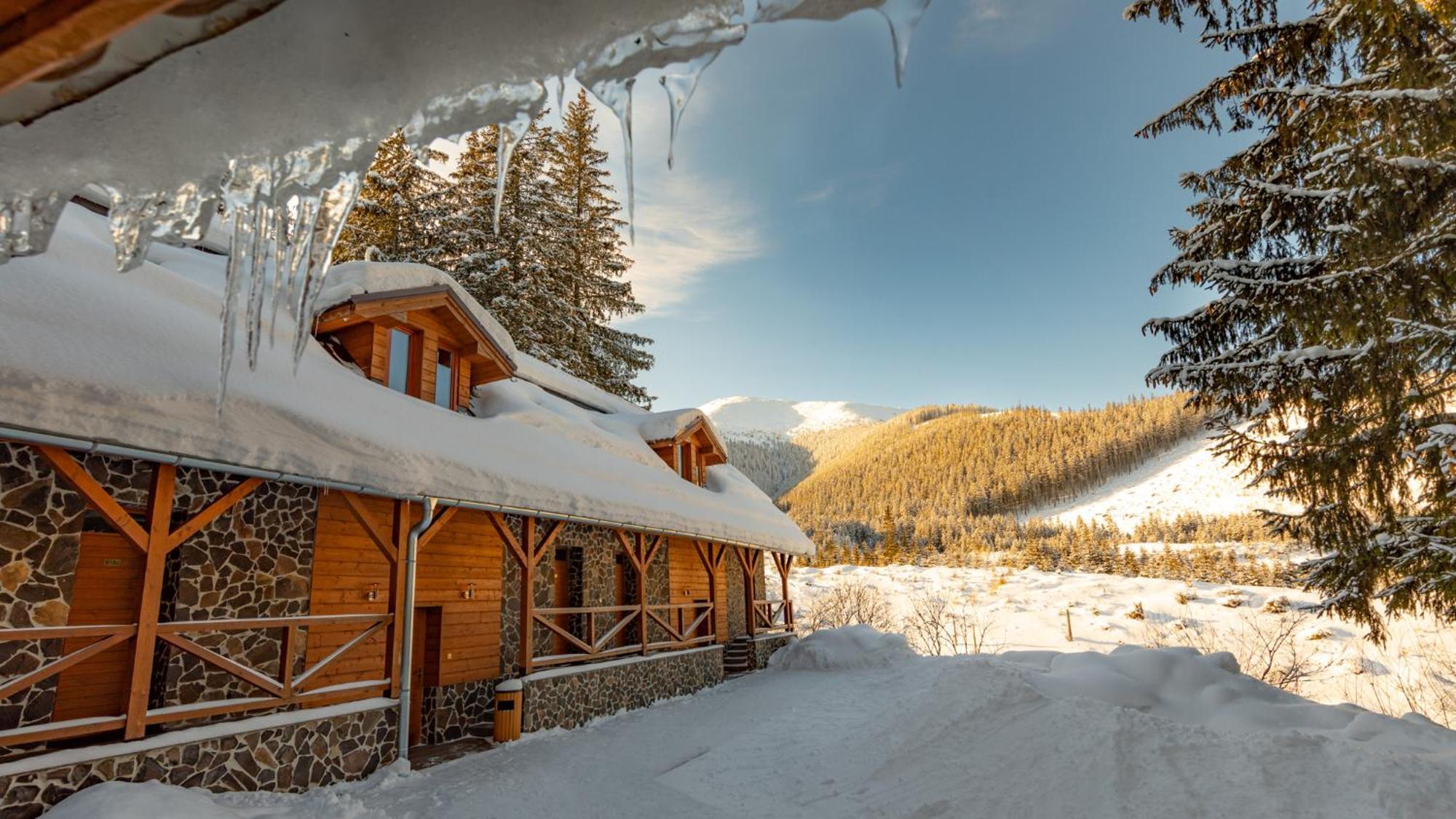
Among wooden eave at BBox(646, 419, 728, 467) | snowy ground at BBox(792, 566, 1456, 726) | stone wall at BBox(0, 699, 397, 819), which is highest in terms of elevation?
wooden eave at BBox(646, 419, 728, 467)

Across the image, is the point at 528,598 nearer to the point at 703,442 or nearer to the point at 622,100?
the point at 703,442

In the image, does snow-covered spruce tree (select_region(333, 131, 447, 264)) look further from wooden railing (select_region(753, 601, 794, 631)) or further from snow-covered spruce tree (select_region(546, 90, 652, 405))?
wooden railing (select_region(753, 601, 794, 631))

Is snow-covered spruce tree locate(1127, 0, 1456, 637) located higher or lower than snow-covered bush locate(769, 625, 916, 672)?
higher

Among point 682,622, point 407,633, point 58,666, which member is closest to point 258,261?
point 58,666

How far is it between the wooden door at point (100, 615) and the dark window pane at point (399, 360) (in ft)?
12.0

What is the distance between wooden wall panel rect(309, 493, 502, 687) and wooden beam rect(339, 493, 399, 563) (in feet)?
1.31

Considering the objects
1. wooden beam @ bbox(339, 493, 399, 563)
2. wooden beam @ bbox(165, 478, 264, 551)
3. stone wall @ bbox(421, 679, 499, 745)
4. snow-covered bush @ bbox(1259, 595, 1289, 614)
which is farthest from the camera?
snow-covered bush @ bbox(1259, 595, 1289, 614)

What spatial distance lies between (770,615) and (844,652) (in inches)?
161

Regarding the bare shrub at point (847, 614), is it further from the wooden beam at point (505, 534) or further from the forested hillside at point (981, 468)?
the forested hillside at point (981, 468)

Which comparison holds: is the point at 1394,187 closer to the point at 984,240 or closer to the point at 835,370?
the point at 835,370

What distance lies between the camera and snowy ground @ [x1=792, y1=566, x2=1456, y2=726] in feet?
43.9

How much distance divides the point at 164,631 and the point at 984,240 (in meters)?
21.2

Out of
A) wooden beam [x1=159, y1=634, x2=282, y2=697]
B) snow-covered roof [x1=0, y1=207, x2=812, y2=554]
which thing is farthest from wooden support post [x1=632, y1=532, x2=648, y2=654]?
wooden beam [x1=159, y1=634, x2=282, y2=697]

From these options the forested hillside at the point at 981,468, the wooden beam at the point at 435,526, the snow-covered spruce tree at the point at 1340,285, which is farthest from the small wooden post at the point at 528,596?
the forested hillside at the point at 981,468
